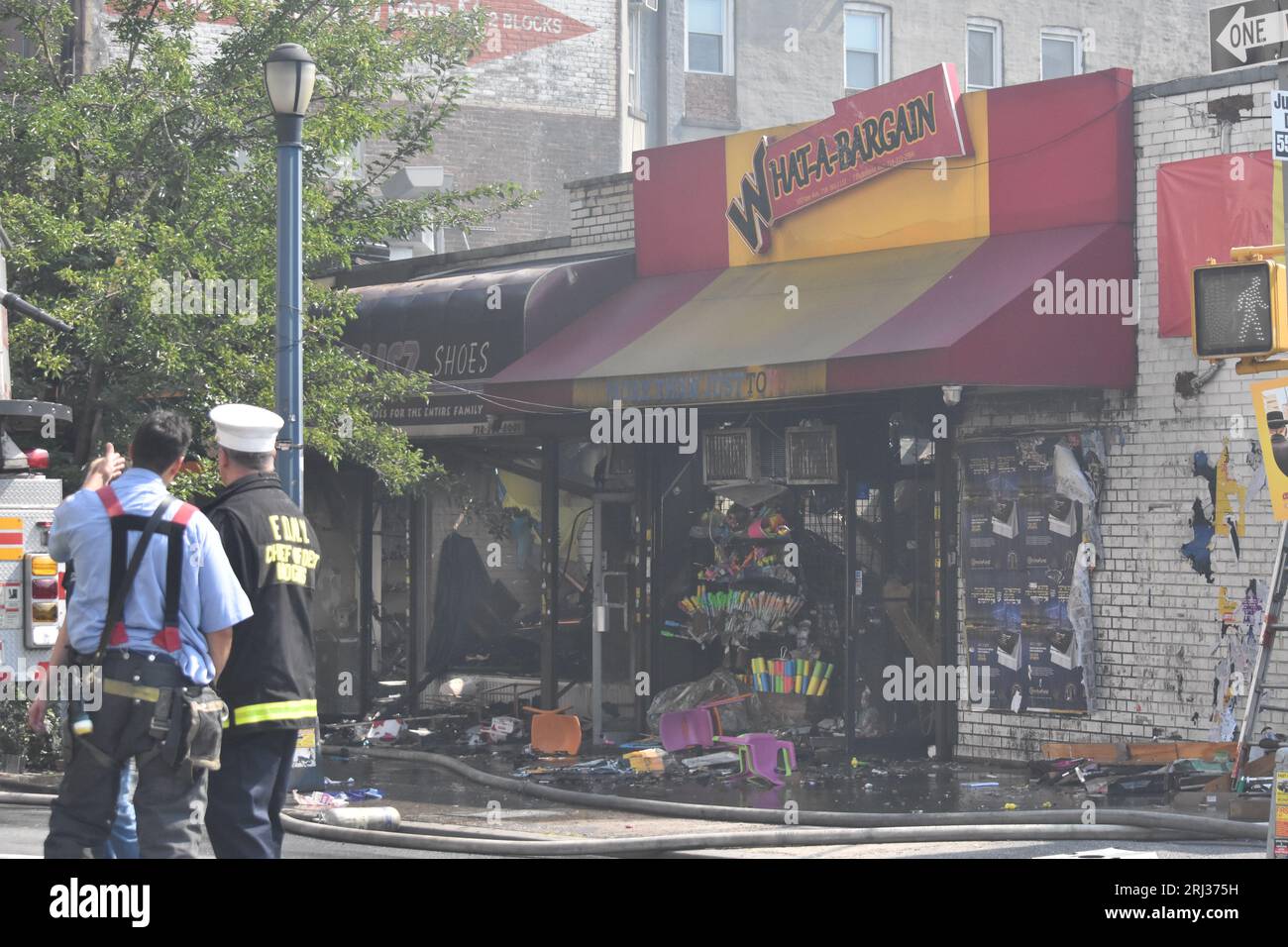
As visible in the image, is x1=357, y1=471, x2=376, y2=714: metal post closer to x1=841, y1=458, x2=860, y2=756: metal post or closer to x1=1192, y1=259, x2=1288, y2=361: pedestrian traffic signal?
x1=841, y1=458, x2=860, y2=756: metal post

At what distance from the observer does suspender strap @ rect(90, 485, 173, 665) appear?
21.6 ft

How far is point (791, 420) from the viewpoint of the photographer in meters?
15.1

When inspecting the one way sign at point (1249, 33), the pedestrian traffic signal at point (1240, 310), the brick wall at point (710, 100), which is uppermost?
the brick wall at point (710, 100)

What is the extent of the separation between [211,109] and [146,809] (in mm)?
9694

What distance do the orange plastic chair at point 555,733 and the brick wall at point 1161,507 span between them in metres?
3.72

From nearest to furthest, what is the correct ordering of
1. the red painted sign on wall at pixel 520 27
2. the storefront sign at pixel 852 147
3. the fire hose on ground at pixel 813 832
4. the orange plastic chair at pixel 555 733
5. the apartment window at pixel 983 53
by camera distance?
the fire hose on ground at pixel 813 832 < the storefront sign at pixel 852 147 < the orange plastic chair at pixel 555 733 < the red painted sign on wall at pixel 520 27 < the apartment window at pixel 983 53

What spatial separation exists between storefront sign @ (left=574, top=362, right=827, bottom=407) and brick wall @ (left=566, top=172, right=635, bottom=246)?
286 cm

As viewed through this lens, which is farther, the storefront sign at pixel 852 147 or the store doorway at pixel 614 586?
the store doorway at pixel 614 586

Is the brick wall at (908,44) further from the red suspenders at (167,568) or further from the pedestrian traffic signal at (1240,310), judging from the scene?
the red suspenders at (167,568)

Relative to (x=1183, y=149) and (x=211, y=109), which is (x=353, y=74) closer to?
(x=211, y=109)

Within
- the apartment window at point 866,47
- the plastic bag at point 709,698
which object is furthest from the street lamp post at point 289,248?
the apartment window at point 866,47

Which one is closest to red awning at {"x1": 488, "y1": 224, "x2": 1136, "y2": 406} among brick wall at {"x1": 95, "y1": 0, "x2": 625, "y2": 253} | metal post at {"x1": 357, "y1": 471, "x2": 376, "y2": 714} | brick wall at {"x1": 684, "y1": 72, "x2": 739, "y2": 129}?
metal post at {"x1": 357, "y1": 471, "x2": 376, "y2": 714}

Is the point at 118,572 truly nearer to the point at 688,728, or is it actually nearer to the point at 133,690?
the point at 133,690

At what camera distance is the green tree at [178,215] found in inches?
552
